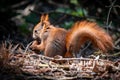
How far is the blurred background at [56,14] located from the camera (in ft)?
36.1

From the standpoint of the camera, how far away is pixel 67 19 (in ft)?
41.9

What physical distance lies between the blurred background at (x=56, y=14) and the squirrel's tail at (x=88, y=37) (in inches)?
76.1

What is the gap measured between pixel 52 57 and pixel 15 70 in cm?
116

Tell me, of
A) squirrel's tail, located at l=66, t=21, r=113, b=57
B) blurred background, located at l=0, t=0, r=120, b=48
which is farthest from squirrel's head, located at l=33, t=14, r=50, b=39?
blurred background, located at l=0, t=0, r=120, b=48

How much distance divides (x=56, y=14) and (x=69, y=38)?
12.6ft

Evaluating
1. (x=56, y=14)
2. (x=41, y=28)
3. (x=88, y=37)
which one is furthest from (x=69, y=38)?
(x=56, y=14)

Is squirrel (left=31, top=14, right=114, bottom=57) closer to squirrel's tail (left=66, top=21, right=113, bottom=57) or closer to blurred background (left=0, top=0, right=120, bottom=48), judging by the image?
squirrel's tail (left=66, top=21, right=113, bottom=57)

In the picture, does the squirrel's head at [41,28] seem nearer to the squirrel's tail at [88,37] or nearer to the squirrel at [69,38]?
the squirrel at [69,38]

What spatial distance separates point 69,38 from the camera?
811 cm

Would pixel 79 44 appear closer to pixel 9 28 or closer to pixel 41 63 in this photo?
pixel 41 63

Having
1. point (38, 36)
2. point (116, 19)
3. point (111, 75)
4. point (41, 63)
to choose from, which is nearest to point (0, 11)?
point (116, 19)

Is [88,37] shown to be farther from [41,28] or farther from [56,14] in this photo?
[56,14]

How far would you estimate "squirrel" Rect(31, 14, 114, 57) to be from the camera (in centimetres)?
778

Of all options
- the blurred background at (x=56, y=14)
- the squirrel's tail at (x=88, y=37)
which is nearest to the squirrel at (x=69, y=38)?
the squirrel's tail at (x=88, y=37)
